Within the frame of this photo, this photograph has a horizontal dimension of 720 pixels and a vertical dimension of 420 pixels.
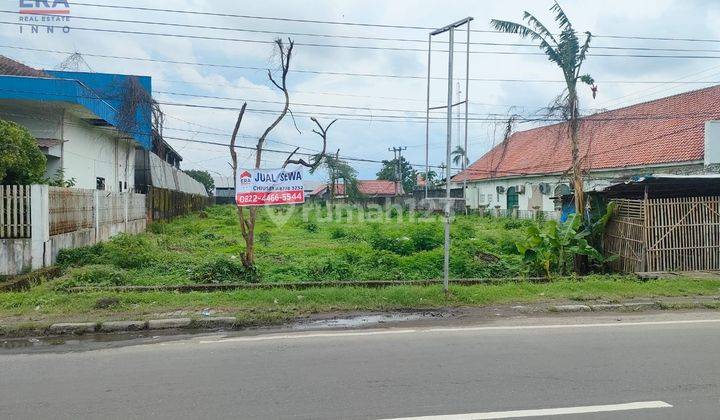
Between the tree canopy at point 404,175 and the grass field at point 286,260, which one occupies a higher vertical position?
the tree canopy at point 404,175

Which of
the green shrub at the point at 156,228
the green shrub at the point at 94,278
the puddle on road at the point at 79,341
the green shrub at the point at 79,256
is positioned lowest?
the puddle on road at the point at 79,341

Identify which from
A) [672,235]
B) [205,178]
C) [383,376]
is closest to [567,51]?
[672,235]

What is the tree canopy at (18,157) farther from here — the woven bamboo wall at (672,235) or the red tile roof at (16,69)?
the woven bamboo wall at (672,235)

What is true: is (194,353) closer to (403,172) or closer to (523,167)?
(523,167)

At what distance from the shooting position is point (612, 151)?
2584 cm

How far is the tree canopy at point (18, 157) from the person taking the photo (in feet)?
33.5

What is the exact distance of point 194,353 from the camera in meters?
5.89

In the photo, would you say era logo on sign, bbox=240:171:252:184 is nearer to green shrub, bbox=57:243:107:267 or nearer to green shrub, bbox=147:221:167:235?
green shrub, bbox=57:243:107:267

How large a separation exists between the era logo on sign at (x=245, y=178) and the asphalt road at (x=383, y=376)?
4.04 m

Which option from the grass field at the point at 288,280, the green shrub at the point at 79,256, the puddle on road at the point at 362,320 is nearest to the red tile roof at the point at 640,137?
the grass field at the point at 288,280

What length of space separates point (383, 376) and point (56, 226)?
9703 millimetres

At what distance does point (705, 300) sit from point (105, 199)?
15.4 metres

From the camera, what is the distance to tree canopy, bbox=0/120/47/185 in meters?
10.2

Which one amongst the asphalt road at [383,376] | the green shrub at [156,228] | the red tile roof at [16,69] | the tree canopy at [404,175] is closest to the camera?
the asphalt road at [383,376]
